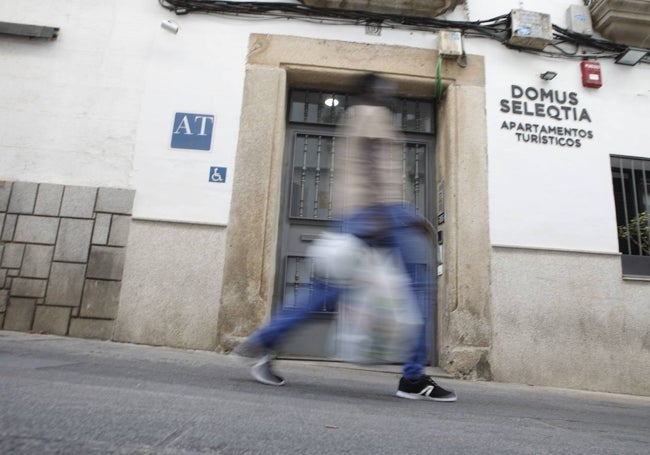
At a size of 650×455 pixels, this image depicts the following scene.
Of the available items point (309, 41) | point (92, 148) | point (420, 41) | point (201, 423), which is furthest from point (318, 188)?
point (201, 423)

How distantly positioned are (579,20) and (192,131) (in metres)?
5.09

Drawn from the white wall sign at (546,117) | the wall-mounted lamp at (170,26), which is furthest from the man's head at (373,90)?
the wall-mounted lamp at (170,26)

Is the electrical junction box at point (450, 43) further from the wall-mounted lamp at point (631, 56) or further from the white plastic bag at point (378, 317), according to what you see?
the white plastic bag at point (378, 317)

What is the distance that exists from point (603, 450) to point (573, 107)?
4772mm

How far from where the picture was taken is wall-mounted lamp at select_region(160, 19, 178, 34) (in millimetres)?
5086

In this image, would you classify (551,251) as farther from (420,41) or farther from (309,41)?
(309,41)

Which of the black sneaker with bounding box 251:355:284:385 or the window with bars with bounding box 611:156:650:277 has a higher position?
the window with bars with bounding box 611:156:650:277

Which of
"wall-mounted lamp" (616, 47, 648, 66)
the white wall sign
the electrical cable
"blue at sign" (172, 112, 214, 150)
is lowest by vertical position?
"blue at sign" (172, 112, 214, 150)

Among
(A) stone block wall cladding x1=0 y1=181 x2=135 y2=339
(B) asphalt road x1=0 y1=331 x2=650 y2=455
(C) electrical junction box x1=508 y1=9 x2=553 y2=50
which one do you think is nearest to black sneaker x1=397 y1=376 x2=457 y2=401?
(B) asphalt road x1=0 y1=331 x2=650 y2=455

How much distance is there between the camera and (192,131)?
492cm

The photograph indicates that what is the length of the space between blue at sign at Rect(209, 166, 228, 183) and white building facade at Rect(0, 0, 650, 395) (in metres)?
0.01

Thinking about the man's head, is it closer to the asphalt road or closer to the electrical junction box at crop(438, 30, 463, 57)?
the asphalt road

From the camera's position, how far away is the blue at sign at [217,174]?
15.9 ft

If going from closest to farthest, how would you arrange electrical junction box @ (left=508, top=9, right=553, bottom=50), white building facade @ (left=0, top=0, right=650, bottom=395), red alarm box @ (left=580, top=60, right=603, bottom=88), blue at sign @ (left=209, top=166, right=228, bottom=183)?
white building facade @ (left=0, top=0, right=650, bottom=395) < blue at sign @ (left=209, top=166, right=228, bottom=183) < electrical junction box @ (left=508, top=9, right=553, bottom=50) < red alarm box @ (left=580, top=60, right=603, bottom=88)
